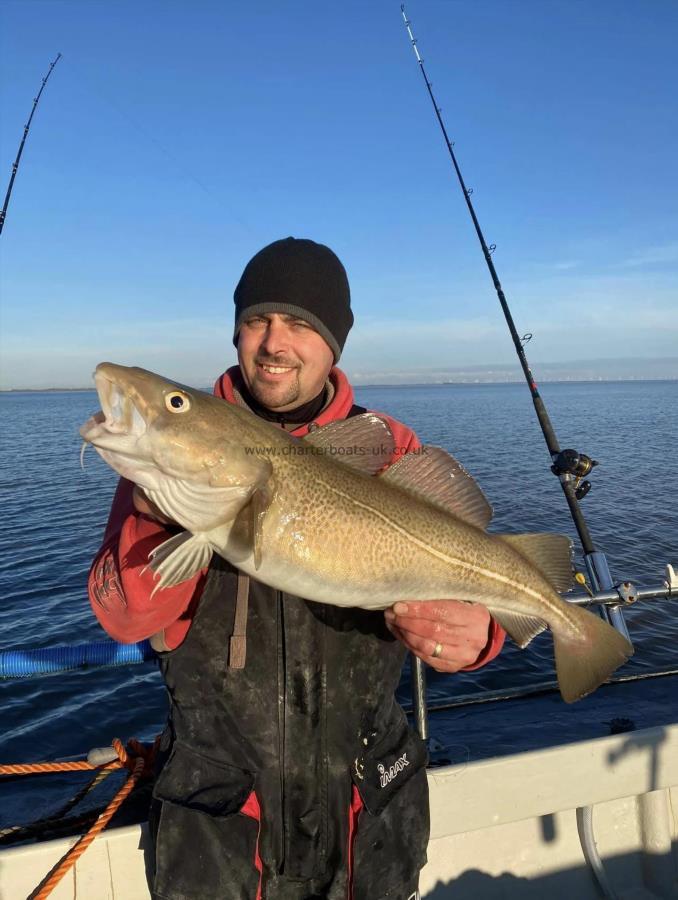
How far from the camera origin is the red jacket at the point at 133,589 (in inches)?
93.4

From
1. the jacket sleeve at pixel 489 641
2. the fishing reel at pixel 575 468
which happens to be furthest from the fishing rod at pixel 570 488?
the jacket sleeve at pixel 489 641

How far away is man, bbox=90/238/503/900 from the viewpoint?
2406 millimetres

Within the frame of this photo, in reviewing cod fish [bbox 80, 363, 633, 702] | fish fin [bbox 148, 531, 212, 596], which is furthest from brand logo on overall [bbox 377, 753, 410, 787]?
fish fin [bbox 148, 531, 212, 596]

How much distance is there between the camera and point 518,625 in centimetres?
301

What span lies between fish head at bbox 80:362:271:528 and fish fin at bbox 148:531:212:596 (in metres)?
0.09

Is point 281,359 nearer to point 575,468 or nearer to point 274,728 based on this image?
point 274,728

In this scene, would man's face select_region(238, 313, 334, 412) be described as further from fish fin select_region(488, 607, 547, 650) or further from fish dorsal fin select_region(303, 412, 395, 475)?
fish fin select_region(488, 607, 547, 650)

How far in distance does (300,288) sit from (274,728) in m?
2.35

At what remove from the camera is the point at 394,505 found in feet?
9.07

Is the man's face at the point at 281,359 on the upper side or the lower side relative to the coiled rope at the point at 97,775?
upper

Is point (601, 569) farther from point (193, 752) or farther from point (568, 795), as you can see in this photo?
point (193, 752)

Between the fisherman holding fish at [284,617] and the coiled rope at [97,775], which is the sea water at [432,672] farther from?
the fisherman holding fish at [284,617]

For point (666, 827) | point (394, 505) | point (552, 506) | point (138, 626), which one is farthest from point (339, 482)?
point (552, 506)

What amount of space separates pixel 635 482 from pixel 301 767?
21.4m
